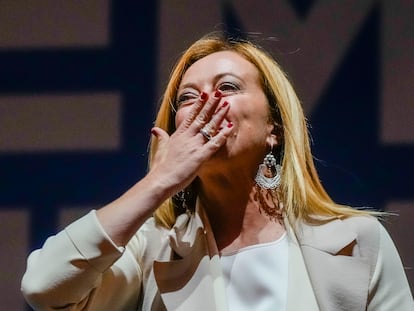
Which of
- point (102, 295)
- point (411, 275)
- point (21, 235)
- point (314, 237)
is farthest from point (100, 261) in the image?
point (411, 275)

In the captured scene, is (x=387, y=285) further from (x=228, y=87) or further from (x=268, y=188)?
(x=228, y=87)

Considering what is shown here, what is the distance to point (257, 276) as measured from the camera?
1.42 metres

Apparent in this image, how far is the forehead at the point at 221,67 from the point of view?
1.52 metres

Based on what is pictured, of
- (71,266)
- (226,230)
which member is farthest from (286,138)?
(71,266)

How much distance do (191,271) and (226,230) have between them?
0.31 ft

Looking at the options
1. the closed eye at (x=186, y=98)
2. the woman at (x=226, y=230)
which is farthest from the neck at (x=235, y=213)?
the closed eye at (x=186, y=98)

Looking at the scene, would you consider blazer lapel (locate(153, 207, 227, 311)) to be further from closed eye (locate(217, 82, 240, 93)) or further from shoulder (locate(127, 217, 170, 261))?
closed eye (locate(217, 82, 240, 93))

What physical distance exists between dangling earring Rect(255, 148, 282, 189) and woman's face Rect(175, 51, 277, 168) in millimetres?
12

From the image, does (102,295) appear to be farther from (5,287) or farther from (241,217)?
(5,287)

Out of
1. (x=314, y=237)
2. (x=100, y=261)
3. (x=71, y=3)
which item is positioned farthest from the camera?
(x=71, y=3)

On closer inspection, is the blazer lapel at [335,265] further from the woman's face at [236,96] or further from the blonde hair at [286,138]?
the woman's face at [236,96]

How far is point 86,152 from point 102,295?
20.7 inches

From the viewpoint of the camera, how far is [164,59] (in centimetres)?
189

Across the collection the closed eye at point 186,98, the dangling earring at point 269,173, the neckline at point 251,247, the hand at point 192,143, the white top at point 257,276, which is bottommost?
the white top at point 257,276
